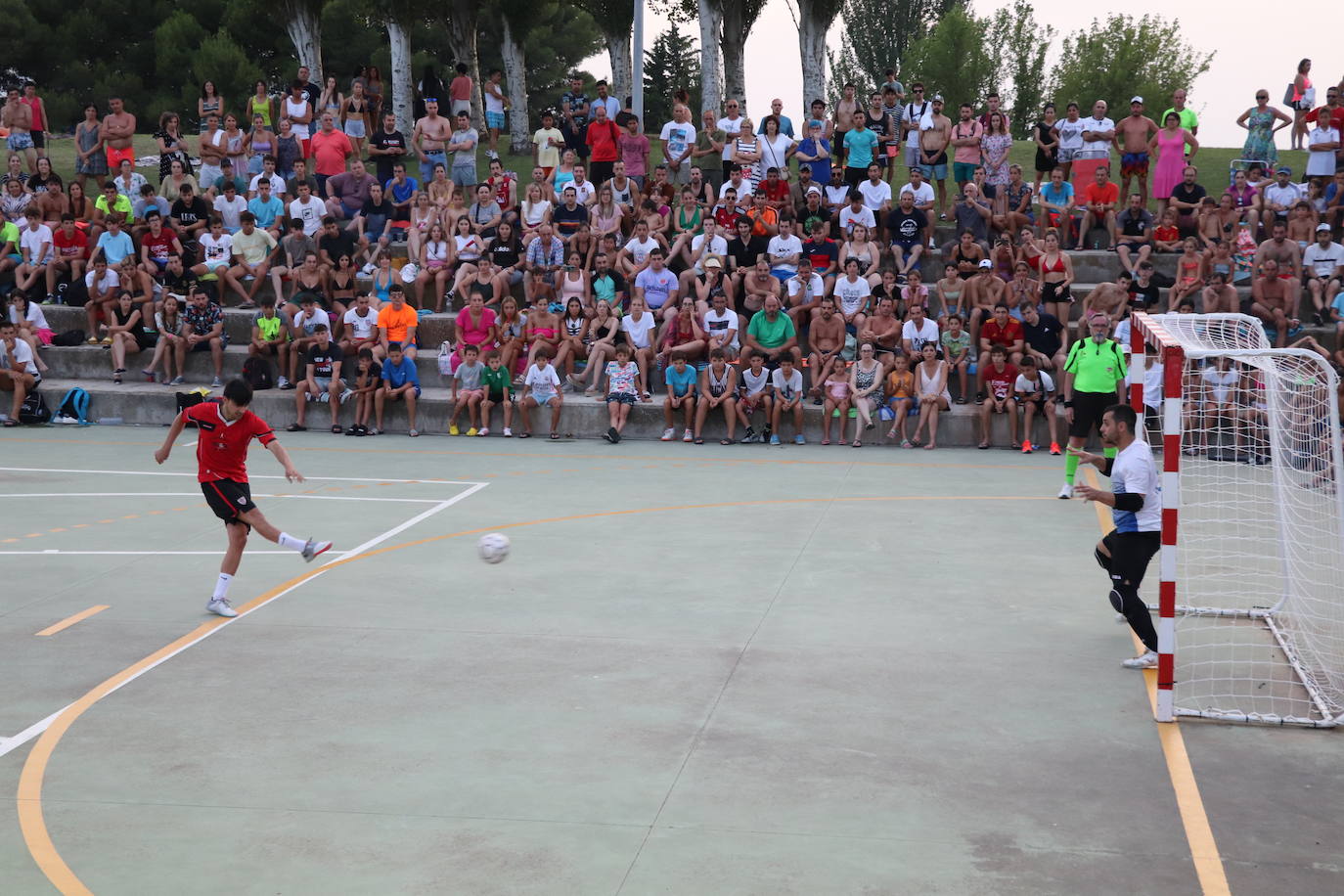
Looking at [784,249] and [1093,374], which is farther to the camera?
[784,249]

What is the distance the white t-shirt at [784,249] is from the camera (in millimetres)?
21656

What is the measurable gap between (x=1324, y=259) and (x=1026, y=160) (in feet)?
51.3

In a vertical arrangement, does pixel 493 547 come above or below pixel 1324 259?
below

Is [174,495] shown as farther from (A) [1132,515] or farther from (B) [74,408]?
(A) [1132,515]

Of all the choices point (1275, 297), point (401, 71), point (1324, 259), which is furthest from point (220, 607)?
point (401, 71)

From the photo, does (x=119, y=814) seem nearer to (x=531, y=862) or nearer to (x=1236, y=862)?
(x=531, y=862)

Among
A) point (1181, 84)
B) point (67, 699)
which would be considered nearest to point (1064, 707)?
point (67, 699)

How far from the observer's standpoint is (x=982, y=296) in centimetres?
2062

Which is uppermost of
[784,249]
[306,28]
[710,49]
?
[306,28]

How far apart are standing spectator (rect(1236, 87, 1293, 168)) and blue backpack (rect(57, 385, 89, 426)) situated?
20321mm

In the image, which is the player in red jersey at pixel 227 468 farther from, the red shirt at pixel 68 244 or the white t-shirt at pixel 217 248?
the red shirt at pixel 68 244

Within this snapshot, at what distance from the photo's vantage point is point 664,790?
24.4ft

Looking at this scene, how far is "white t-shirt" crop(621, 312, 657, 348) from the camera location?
20969 mm

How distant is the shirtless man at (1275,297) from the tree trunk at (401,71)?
21918mm
